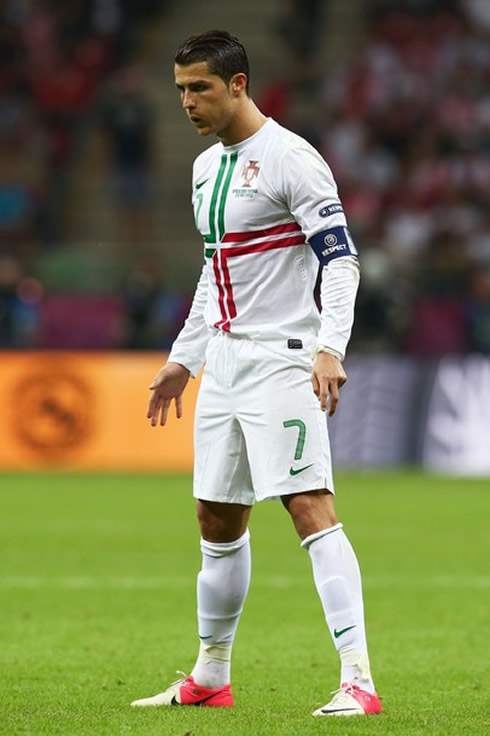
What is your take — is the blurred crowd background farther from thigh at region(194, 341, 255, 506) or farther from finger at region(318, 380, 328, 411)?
finger at region(318, 380, 328, 411)

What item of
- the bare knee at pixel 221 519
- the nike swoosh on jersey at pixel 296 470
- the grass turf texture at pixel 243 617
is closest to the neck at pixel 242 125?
the nike swoosh on jersey at pixel 296 470

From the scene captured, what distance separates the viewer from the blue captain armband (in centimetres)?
510

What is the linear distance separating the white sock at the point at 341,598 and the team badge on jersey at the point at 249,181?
1.11m

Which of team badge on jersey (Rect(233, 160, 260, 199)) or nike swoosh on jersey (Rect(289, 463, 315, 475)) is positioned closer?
A: nike swoosh on jersey (Rect(289, 463, 315, 475))

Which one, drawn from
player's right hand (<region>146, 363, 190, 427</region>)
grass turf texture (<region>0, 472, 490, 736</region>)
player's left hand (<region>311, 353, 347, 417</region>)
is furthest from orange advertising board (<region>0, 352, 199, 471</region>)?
player's left hand (<region>311, 353, 347, 417</region>)

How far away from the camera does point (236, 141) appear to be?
5336 millimetres

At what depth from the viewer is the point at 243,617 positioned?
7828 millimetres

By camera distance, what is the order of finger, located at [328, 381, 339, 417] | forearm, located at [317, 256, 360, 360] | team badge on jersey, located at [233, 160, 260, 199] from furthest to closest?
1. team badge on jersey, located at [233, 160, 260, 199]
2. forearm, located at [317, 256, 360, 360]
3. finger, located at [328, 381, 339, 417]

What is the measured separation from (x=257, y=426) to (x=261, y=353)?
24cm

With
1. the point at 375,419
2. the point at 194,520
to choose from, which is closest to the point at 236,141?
the point at 194,520

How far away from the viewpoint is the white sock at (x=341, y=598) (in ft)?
16.7

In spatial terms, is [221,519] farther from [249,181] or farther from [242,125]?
[242,125]

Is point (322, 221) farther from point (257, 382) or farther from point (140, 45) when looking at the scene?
point (140, 45)

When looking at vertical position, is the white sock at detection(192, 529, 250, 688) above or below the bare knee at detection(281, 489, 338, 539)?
below
